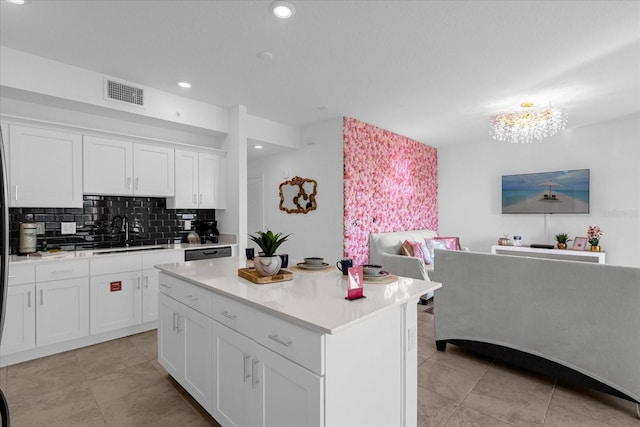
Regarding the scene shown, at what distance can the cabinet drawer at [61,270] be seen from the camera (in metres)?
2.73

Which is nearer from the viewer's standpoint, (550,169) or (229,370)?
(229,370)

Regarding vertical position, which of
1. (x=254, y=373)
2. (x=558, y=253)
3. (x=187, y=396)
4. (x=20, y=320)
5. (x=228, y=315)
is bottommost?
(x=187, y=396)

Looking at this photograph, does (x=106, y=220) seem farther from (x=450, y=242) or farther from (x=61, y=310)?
(x=450, y=242)

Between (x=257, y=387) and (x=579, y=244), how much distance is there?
5.49m

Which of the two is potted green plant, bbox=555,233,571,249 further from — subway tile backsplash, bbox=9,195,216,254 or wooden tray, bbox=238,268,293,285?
subway tile backsplash, bbox=9,195,216,254

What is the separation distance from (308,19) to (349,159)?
2336 millimetres

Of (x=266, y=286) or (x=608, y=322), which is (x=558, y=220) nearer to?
(x=608, y=322)

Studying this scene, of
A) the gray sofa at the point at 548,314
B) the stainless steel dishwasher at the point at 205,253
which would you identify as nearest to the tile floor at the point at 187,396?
the gray sofa at the point at 548,314

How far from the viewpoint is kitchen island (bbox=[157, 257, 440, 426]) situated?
48.3 inches

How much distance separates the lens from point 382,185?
516 centimetres

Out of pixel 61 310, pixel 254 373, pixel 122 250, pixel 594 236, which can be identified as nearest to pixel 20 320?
pixel 61 310

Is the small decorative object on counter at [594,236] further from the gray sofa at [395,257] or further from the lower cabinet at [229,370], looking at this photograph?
the lower cabinet at [229,370]

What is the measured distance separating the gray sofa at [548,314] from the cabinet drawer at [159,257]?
2666mm

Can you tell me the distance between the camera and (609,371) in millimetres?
2016
